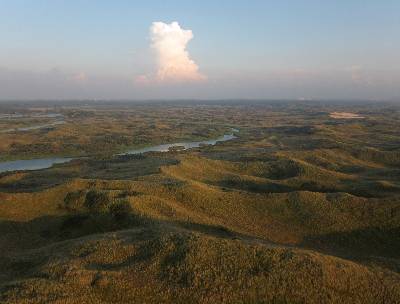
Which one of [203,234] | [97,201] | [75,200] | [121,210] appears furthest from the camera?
[75,200]

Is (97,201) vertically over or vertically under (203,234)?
under

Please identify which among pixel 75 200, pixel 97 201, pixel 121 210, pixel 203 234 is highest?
pixel 203 234

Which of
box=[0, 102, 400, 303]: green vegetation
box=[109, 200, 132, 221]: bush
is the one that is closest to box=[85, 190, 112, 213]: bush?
box=[0, 102, 400, 303]: green vegetation

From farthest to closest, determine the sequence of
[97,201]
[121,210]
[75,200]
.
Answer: [75,200] → [97,201] → [121,210]

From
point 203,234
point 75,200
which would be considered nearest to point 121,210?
point 75,200

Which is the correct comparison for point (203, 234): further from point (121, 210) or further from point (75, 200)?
point (75, 200)

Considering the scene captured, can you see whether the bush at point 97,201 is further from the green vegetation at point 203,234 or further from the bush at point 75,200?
the bush at point 75,200

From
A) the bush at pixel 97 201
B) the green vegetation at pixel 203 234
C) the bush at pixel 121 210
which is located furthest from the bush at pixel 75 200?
the bush at pixel 121 210

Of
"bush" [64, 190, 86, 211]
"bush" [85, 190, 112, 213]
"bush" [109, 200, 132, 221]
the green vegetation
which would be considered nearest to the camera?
the green vegetation

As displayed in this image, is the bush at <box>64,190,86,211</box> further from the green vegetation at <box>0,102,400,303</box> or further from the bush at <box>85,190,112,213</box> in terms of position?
the bush at <box>85,190,112,213</box>
